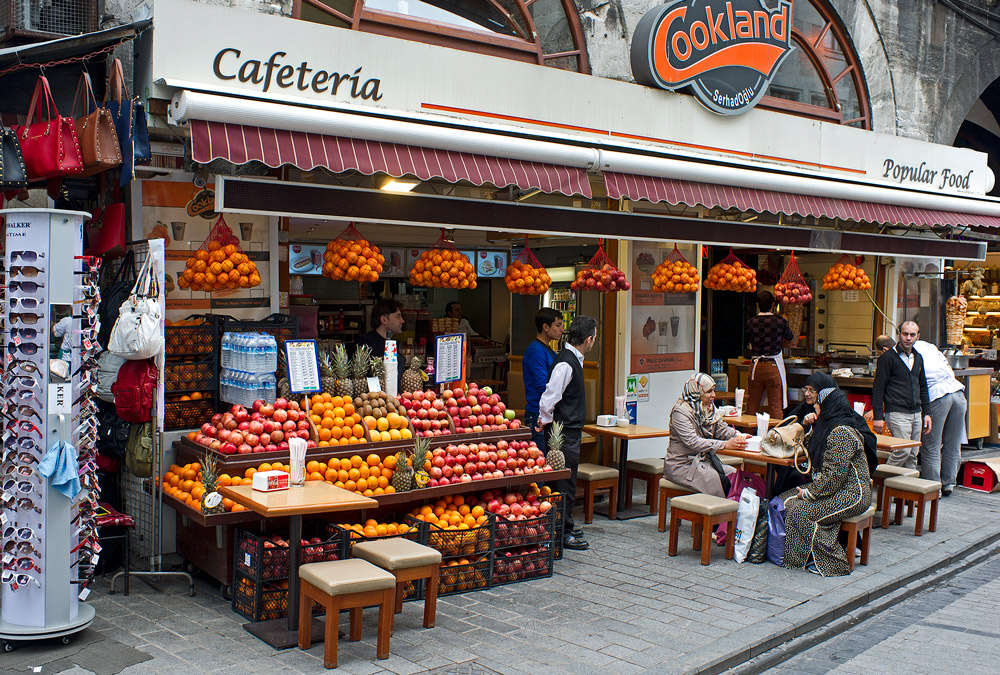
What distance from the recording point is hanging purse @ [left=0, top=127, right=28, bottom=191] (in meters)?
6.37

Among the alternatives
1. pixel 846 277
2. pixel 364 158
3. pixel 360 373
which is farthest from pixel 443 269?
pixel 846 277

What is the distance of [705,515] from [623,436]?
1.58 m

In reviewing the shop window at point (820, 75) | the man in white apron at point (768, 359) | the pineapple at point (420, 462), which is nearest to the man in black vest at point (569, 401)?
the pineapple at point (420, 462)

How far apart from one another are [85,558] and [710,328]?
1242cm

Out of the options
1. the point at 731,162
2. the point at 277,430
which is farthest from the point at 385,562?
the point at 731,162

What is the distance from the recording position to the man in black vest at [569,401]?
8.02m

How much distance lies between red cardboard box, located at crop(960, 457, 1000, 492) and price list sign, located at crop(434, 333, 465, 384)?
7.70m

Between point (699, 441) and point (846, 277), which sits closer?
point (699, 441)

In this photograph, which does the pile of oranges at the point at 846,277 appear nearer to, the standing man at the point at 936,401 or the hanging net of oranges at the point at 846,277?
the hanging net of oranges at the point at 846,277

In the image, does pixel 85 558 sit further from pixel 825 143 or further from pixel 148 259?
pixel 825 143

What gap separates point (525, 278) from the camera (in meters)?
8.45

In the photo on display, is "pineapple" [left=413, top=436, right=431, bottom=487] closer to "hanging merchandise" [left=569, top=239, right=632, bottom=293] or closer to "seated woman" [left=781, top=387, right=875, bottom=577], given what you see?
"hanging merchandise" [left=569, top=239, right=632, bottom=293]

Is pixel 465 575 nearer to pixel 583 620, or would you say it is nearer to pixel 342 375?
pixel 583 620

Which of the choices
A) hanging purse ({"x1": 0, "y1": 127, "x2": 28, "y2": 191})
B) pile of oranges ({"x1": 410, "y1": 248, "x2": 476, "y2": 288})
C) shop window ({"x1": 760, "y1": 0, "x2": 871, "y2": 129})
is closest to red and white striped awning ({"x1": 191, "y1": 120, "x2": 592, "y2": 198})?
pile of oranges ({"x1": 410, "y1": 248, "x2": 476, "y2": 288})
